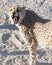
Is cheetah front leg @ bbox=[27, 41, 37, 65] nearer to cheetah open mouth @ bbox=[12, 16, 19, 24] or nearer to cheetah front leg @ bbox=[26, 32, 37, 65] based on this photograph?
cheetah front leg @ bbox=[26, 32, 37, 65]

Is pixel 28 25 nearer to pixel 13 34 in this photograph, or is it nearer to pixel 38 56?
pixel 38 56

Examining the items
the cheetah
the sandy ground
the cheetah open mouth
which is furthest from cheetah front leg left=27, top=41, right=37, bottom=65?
the cheetah open mouth

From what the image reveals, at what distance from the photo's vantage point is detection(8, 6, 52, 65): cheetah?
14.7 ft

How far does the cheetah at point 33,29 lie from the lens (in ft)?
14.7

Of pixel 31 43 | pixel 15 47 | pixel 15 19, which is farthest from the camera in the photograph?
pixel 15 47

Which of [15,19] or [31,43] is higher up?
[15,19]

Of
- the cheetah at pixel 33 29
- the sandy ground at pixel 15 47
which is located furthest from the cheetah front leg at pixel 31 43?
the sandy ground at pixel 15 47

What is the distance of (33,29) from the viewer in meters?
4.57

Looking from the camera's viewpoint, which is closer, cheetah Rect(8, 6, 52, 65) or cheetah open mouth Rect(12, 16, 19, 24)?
cheetah open mouth Rect(12, 16, 19, 24)

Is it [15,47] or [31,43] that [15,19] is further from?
[15,47]

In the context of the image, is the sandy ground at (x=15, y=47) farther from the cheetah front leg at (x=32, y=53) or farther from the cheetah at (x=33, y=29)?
the cheetah at (x=33, y=29)

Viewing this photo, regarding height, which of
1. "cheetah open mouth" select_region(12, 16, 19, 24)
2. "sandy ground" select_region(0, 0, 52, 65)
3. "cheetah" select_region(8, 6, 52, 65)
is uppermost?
"cheetah open mouth" select_region(12, 16, 19, 24)

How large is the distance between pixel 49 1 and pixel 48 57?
2230 mm

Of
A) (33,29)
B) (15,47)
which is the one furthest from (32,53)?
(15,47)
